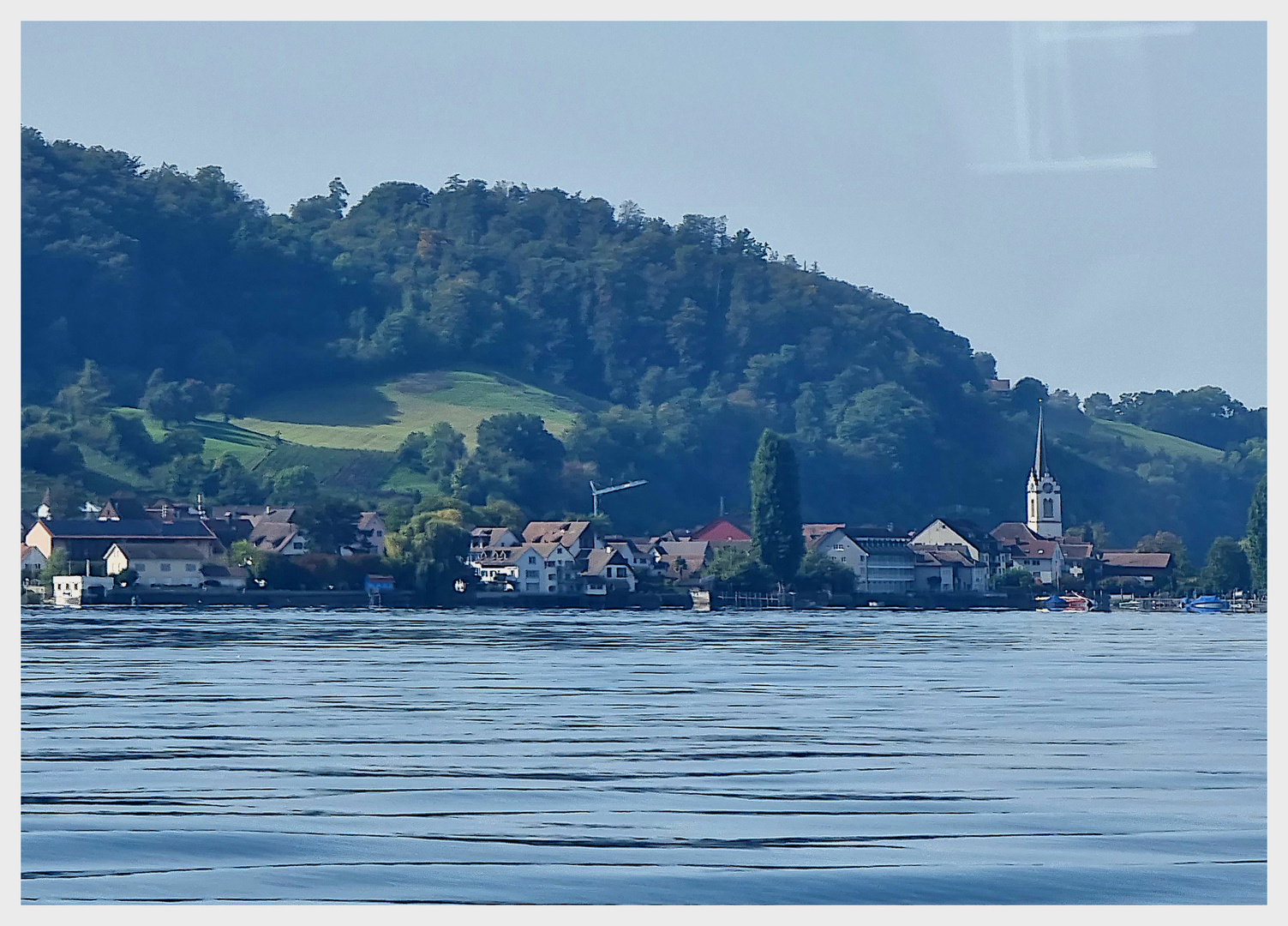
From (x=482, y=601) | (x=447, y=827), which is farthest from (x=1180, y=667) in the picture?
(x=482, y=601)

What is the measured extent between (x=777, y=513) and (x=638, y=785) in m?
51.2

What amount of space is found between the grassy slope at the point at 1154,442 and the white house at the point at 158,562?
199ft

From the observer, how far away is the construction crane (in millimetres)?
80312

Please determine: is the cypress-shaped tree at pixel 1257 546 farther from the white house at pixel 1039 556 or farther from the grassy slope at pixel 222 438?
the grassy slope at pixel 222 438

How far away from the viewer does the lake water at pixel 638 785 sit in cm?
705

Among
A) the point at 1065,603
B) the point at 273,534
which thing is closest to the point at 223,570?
the point at 273,534

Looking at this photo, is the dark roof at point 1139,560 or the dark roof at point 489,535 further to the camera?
the dark roof at point 1139,560

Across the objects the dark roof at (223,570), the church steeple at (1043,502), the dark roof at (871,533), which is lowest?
the dark roof at (223,570)

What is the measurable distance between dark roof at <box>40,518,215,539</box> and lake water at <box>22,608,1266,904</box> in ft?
124

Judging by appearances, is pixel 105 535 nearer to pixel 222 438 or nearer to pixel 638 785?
pixel 222 438

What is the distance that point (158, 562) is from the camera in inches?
2167

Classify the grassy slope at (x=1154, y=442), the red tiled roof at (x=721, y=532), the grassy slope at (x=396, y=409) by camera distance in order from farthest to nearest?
the grassy slope at (x=1154, y=442)
the grassy slope at (x=396, y=409)
the red tiled roof at (x=721, y=532)

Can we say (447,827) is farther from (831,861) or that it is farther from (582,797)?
(831,861)

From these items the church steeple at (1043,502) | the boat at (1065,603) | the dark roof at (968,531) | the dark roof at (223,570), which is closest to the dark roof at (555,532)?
the dark roof at (223,570)
